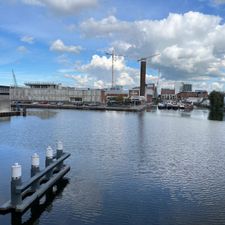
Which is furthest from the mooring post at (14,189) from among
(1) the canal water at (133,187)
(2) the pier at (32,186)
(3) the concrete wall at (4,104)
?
(3) the concrete wall at (4,104)

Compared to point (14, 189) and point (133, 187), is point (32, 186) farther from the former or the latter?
point (133, 187)

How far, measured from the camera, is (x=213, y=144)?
43.7m

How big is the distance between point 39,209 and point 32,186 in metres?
1.28

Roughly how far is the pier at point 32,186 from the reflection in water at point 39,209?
168 millimetres

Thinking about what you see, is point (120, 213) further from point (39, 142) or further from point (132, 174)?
point (39, 142)

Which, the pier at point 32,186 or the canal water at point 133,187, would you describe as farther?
the canal water at point 133,187

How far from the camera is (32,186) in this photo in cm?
1769

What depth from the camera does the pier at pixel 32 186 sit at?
15.1 metres

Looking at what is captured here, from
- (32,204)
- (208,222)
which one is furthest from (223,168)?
(32,204)

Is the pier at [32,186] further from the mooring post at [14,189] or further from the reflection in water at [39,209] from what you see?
the reflection in water at [39,209]

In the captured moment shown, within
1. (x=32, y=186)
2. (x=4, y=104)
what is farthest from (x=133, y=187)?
(x=4, y=104)

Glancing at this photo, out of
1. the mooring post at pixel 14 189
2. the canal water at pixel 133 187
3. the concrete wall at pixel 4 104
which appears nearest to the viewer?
the mooring post at pixel 14 189

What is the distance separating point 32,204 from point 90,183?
494 cm

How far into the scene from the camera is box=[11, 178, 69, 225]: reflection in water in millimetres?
15047
